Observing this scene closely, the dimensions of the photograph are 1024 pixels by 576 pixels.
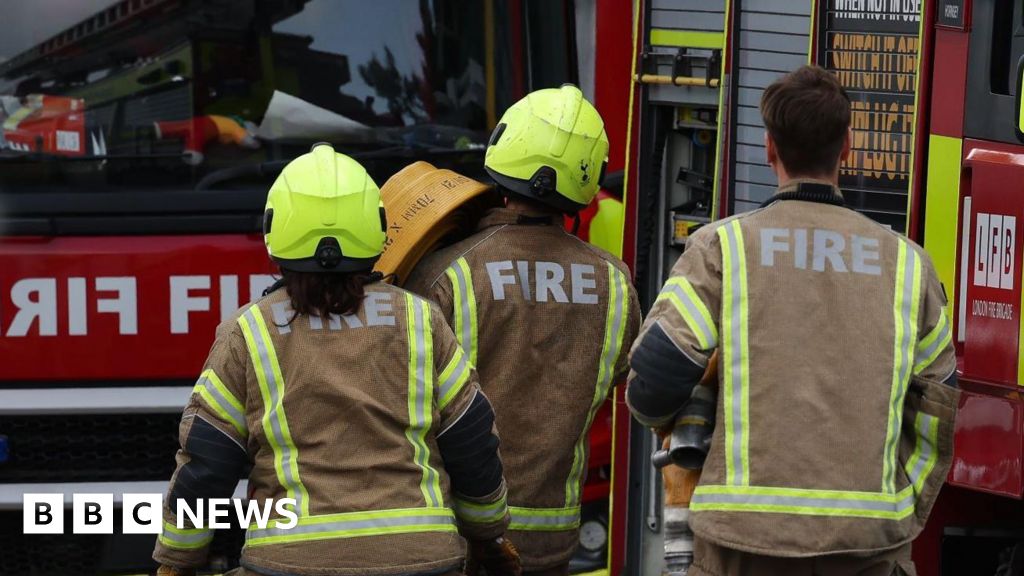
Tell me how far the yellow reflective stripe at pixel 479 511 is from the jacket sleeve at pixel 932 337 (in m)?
0.84

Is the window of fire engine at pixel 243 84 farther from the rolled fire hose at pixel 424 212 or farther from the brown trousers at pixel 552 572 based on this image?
the brown trousers at pixel 552 572

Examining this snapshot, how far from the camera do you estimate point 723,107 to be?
14.1 feet

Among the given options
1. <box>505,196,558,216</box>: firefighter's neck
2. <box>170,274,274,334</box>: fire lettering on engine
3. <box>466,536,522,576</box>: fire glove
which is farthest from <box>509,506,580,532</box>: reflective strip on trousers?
<box>170,274,274,334</box>: fire lettering on engine

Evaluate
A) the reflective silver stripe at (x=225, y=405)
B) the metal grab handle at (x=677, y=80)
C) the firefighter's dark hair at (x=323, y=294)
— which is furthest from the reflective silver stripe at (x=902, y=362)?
the metal grab handle at (x=677, y=80)

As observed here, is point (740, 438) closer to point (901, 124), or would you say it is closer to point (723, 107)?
point (901, 124)

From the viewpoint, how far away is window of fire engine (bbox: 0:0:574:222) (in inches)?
177

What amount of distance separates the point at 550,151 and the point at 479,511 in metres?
0.85

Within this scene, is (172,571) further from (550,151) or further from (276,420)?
(550,151)

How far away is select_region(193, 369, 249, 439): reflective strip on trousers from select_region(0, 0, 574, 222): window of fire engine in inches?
68.7

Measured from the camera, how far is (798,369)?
2.76 m

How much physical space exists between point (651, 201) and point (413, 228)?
127 centimetres

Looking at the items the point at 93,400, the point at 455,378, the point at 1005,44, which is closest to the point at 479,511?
the point at 455,378

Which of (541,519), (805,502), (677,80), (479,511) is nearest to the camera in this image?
(805,502)

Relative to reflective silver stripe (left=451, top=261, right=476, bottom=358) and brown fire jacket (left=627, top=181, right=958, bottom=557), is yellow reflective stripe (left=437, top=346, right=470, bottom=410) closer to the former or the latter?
Answer: brown fire jacket (left=627, top=181, right=958, bottom=557)
